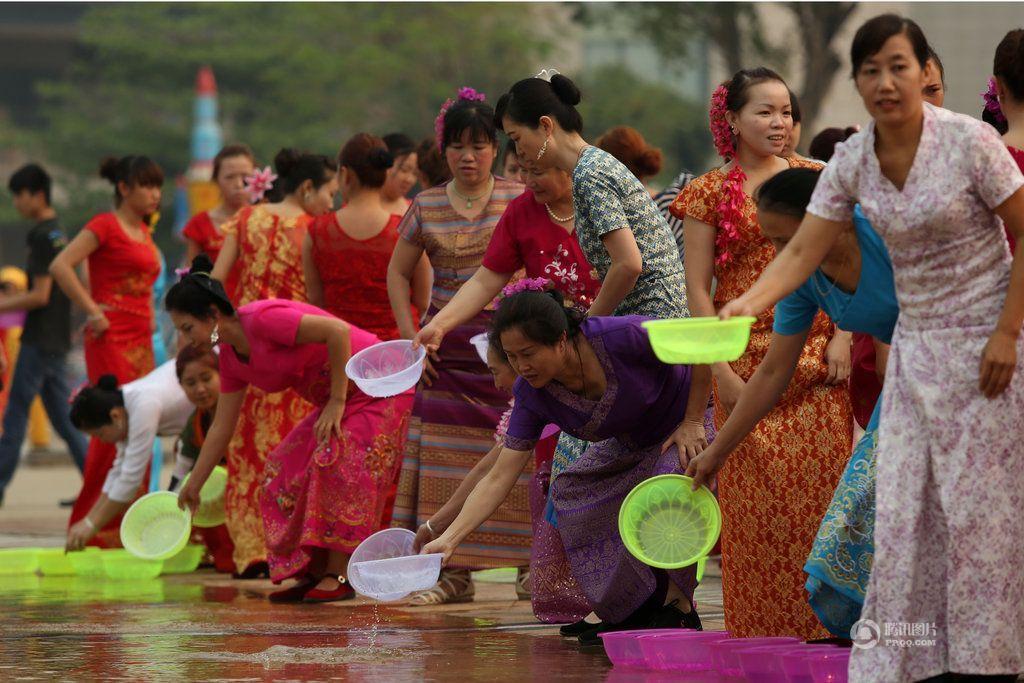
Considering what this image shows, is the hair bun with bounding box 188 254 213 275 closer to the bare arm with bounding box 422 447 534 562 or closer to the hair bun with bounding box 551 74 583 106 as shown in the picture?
the hair bun with bounding box 551 74 583 106

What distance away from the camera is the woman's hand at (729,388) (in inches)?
208

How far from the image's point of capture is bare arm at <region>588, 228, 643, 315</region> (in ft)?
18.4

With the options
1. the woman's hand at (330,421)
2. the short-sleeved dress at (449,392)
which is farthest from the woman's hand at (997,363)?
the woman's hand at (330,421)

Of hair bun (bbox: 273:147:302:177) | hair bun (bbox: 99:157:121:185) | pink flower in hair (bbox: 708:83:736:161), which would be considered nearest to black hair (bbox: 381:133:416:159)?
hair bun (bbox: 273:147:302:177)

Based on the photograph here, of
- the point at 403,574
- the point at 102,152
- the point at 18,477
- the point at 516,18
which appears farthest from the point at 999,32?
the point at 403,574

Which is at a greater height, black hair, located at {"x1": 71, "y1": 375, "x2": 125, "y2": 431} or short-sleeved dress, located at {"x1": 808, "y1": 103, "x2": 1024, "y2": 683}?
short-sleeved dress, located at {"x1": 808, "y1": 103, "x2": 1024, "y2": 683}

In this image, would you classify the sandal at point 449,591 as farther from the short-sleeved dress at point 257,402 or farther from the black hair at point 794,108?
the black hair at point 794,108

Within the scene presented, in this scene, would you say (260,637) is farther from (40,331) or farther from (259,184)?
(40,331)

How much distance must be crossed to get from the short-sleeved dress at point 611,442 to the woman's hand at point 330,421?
1.55 m

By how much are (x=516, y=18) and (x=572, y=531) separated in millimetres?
30641

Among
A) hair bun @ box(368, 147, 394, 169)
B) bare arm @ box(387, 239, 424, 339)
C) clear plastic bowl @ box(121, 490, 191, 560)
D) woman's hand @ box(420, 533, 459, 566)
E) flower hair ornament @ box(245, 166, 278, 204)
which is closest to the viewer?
woman's hand @ box(420, 533, 459, 566)

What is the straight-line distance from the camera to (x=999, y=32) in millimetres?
41125

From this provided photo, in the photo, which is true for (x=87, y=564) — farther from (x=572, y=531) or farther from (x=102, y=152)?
(x=102, y=152)

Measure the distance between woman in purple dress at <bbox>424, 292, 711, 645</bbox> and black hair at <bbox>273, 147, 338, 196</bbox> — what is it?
10.7 feet
